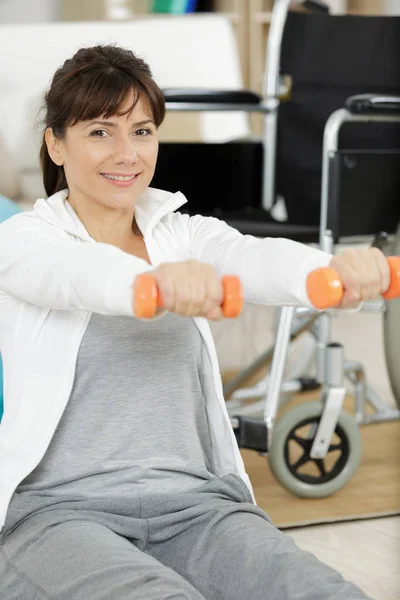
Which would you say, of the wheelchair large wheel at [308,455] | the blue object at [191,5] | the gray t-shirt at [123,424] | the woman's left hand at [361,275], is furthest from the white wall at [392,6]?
the woman's left hand at [361,275]

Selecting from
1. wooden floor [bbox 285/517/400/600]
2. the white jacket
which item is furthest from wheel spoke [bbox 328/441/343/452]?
the white jacket

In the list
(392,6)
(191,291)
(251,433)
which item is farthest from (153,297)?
(392,6)

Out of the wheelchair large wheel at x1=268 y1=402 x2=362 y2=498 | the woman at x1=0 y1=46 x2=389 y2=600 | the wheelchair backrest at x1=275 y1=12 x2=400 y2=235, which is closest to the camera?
the woman at x1=0 y1=46 x2=389 y2=600

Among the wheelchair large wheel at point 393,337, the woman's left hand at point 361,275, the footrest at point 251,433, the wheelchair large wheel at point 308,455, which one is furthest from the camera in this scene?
the wheelchair large wheel at point 393,337

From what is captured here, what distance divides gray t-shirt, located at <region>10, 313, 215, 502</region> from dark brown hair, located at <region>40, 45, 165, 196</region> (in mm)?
236

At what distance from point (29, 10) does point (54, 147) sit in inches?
131

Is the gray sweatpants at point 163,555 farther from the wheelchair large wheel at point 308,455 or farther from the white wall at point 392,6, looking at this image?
the white wall at point 392,6

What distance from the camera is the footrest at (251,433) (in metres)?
1.82

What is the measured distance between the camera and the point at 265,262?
42.1 inches

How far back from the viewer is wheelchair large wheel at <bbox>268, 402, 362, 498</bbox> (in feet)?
6.37

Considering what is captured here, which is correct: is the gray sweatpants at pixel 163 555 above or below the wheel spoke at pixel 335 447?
above

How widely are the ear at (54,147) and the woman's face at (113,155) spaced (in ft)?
0.05

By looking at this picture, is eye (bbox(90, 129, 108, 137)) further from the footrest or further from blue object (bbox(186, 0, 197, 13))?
blue object (bbox(186, 0, 197, 13))

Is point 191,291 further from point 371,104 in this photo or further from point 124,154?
point 371,104
